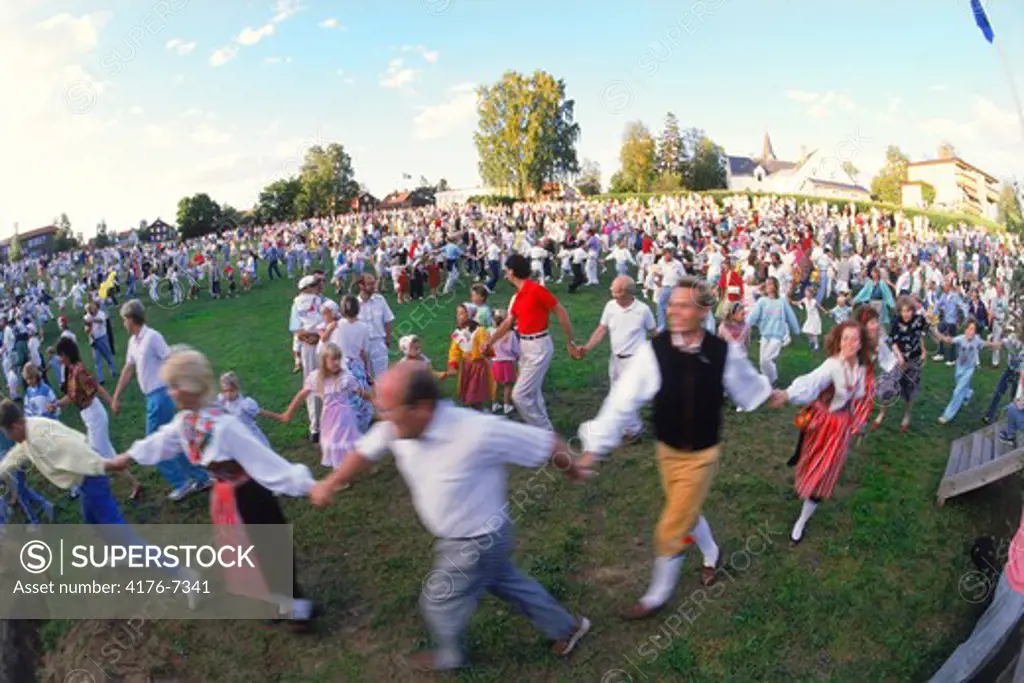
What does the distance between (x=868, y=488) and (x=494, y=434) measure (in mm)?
4738

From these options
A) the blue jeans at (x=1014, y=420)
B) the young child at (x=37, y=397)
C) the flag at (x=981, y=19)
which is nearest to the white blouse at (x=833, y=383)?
the blue jeans at (x=1014, y=420)

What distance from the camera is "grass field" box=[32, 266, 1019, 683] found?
4266 mm

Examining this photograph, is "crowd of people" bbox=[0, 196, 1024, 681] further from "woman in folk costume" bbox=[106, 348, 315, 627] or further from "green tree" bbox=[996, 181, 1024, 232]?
"green tree" bbox=[996, 181, 1024, 232]

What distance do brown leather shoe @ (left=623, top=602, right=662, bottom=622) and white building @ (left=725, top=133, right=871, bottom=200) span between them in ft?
209

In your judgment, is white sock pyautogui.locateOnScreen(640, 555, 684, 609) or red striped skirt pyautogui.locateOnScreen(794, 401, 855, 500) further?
red striped skirt pyautogui.locateOnScreen(794, 401, 855, 500)

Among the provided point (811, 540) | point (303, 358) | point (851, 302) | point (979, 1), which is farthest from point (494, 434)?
point (851, 302)

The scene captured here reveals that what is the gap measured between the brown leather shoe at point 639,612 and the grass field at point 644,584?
0.07 m

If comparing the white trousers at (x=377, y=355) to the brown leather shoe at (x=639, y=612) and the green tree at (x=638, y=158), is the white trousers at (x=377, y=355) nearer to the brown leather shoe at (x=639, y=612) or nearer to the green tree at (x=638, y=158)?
the brown leather shoe at (x=639, y=612)

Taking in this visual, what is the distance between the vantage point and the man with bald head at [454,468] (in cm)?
330

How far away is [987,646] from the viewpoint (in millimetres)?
4246

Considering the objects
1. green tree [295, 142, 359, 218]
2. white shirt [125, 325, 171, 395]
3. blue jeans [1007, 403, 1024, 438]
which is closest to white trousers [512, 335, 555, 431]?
white shirt [125, 325, 171, 395]

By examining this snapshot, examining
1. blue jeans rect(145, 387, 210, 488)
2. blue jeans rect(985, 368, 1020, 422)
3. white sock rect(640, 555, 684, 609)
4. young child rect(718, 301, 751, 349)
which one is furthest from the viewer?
young child rect(718, 301, 751, 349)

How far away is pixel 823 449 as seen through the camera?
5.03 meters

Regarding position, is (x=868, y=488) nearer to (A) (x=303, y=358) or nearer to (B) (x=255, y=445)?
(B) (x=255, y=445)
